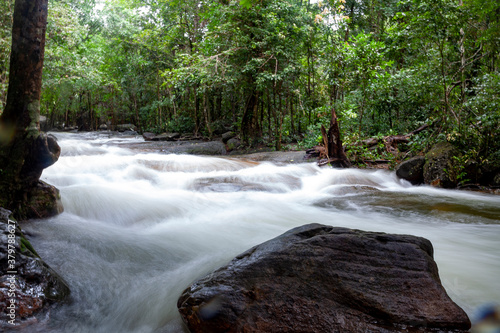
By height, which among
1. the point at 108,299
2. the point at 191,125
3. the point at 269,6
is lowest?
the point at 108,299

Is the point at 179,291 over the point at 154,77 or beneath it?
beneath

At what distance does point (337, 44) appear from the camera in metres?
11.4

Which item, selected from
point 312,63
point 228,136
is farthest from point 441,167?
point 228,136

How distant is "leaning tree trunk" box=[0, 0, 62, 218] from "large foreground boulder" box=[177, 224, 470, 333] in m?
2.90

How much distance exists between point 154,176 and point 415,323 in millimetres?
6914

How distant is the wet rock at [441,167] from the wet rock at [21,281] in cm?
796

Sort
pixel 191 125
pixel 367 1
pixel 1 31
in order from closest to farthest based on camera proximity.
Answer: pixel 1 31
pixel 367 1
pixel 191 125

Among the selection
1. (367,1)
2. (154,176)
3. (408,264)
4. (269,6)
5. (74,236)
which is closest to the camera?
(408,264)

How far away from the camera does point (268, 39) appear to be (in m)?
11.3

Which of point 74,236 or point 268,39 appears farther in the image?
point 268,39

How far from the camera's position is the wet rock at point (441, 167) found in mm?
7348

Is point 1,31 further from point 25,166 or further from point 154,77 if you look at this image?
point 154,77

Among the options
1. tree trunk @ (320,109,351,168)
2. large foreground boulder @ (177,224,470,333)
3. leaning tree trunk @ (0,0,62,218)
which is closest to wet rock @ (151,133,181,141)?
tree trunk @ (320,109,351,168)

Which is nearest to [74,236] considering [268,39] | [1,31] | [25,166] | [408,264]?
[25,166]
